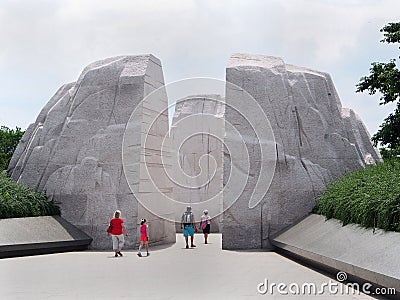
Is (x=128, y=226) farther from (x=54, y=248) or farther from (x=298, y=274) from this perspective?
(x=298, y=274)

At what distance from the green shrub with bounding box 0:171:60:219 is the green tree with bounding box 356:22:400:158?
8.71 m

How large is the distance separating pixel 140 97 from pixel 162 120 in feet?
5.69

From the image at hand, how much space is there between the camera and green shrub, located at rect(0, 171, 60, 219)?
12.5 m

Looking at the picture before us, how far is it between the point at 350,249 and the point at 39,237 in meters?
7.45

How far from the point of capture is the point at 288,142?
14211 millimetres

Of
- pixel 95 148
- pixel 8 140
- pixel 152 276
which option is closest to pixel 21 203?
pixel 95 148

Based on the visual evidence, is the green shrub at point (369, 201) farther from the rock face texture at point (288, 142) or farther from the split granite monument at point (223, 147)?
the split granite monument at point (223, 147)

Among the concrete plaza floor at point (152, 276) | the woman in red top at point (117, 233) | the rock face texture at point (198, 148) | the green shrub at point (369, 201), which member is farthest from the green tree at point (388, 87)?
the rock face texture at point (198, 148)

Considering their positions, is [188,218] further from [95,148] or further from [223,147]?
[95,148]

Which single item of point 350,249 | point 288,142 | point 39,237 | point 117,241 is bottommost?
point 117,241

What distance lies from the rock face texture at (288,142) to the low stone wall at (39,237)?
391cm

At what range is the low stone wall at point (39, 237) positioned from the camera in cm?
1152

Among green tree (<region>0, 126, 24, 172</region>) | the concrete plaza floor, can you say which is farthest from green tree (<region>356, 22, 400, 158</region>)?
green tree (<region>0, 126, 24, 172</region>)

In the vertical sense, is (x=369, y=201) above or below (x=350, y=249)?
above
